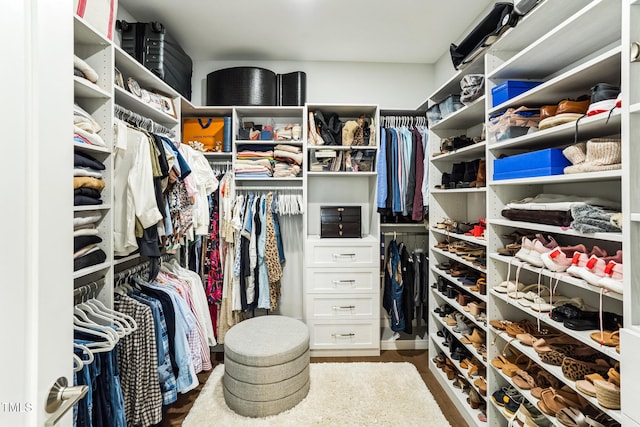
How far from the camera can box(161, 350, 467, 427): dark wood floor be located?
6.88 feet

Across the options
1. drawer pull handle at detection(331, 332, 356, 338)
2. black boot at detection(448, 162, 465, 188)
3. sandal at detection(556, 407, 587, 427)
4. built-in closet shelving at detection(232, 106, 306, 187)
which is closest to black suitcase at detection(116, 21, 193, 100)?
built-in closet shelving at detection(232, 106, 306, 187)

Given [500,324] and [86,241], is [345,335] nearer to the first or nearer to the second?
[500,324]

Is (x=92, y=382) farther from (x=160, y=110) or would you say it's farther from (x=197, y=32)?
(x=197, y=32)

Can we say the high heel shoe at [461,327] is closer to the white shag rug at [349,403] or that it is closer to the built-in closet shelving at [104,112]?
the white shag rug at [349,403]

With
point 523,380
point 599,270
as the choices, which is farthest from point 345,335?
point 599,270

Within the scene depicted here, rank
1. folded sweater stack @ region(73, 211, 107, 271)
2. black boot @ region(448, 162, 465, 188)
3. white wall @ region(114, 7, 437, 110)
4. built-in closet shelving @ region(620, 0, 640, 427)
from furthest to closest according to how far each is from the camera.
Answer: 1. white wall @ region(114, 7, 437, 110)
2. black boot @ region(448, 162, 465, 188)
3. folded sweater stack @ region(73, 211, 107, 271)
4. built-in closet shelving @ region(620, 0, 640, 427)

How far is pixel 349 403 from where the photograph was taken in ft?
7.26

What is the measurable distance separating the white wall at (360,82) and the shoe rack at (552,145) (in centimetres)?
142

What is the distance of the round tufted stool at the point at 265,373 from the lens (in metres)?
2.07

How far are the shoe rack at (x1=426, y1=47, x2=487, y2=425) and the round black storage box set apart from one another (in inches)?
53.1

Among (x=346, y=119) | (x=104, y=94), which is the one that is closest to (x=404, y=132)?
(x=346, y=119)

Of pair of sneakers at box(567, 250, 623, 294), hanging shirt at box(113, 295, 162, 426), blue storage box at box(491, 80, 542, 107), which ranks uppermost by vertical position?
blue storage box at box(491, 80, 542, 107)

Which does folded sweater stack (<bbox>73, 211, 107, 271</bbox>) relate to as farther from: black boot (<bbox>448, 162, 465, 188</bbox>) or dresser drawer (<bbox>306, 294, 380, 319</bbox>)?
black boot (<bbox>448, 162, 465, 188</bbox>)

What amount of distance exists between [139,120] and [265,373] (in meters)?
1.76
